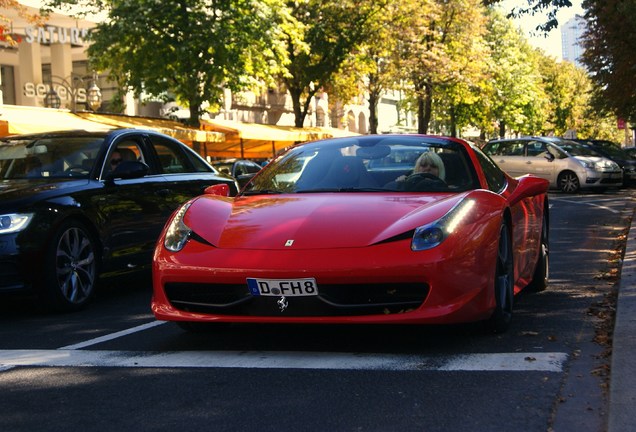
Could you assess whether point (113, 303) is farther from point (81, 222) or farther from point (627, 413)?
point (627, 413)

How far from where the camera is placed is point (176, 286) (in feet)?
18.3

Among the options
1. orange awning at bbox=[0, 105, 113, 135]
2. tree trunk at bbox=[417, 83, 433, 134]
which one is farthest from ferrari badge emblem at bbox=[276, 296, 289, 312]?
tree trunk at bbox=[417, 83, 433, 134]

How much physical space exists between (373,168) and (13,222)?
2698mm

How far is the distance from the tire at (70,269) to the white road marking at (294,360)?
172 centimetres

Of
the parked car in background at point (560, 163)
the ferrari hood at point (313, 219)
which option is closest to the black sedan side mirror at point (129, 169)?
the ferrari hood at point (313, 219)

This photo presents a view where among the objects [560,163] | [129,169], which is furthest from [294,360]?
[560,163]

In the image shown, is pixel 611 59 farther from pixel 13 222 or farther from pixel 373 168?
pixel 13 222

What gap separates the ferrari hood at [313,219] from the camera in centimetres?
534

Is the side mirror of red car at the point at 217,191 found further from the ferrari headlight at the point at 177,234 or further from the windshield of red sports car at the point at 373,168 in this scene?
the ferrari headlight at the point at 177,234

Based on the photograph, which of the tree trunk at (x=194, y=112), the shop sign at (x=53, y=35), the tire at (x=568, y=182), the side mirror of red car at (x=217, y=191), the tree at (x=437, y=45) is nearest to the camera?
the side mirror of red car at (x=217, y=191)

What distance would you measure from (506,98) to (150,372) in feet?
223

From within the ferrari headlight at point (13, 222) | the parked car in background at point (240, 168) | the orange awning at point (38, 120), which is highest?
the orange awning at point (38, 120)

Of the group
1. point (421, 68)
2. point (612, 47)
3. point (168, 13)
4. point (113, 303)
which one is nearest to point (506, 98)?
point (421, 68)

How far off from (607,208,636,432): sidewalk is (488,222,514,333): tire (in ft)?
2.08
